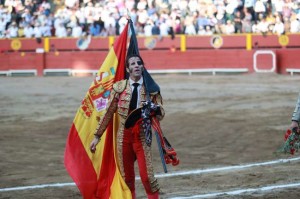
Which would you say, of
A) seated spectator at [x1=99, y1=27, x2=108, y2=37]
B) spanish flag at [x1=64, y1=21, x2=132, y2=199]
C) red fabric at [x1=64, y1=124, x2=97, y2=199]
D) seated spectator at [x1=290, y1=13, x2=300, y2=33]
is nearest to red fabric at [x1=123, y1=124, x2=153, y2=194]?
spanish flag at [x1=64, y1=21, x2=132, y2=199]

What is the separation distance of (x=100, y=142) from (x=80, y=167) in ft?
0.99

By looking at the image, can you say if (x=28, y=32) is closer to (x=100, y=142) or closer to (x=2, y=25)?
(x=2, y=25)

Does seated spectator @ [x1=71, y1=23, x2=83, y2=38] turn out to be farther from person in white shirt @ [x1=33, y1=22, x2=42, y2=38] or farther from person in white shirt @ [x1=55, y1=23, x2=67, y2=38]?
person in white shirt @ [x1=33, y1=22, x2=42, y2=38]

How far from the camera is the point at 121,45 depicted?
7129 millimetres

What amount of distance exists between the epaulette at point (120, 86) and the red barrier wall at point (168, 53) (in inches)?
646

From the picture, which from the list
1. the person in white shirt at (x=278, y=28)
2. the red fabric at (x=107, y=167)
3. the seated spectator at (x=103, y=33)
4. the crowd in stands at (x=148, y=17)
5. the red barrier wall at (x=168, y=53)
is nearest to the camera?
the red fabric at (x=107, y=167)

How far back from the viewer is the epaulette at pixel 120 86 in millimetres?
6520

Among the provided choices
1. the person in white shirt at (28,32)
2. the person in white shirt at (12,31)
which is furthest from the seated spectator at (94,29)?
the person in white shirt at (12,31)

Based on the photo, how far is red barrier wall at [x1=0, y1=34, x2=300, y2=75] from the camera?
A: 2289 centimetres

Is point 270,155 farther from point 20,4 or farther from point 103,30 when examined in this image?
point 20,4

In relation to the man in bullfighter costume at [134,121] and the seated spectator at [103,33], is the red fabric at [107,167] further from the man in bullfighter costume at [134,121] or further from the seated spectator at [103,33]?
the seated spectator at [103,33]

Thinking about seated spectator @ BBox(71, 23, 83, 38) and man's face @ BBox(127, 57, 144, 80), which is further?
seated spectator @ BBox(71, 23, 83, 38)

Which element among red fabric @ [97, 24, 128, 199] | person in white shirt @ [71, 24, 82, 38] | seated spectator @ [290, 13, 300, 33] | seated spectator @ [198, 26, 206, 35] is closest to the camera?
red fabric @ [97, 24, 128, 199]

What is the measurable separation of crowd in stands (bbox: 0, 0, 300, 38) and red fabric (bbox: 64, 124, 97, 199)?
15.6 metres
